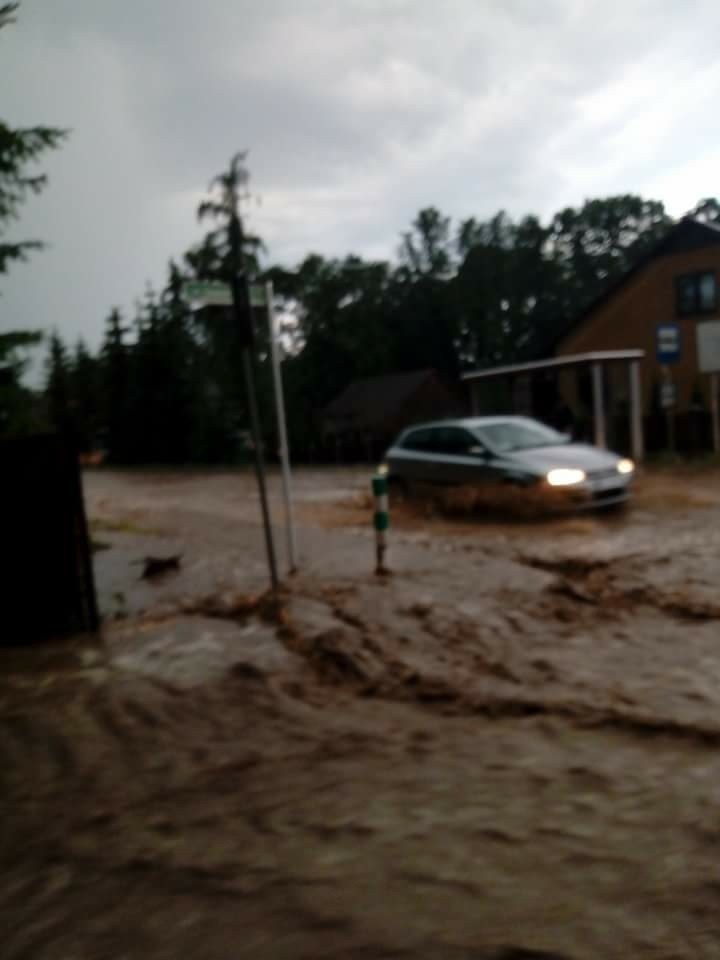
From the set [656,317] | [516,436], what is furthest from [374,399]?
[516,436]

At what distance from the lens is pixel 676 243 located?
105 ft

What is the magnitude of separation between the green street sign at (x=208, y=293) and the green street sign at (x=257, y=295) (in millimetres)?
362

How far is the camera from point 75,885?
354cm

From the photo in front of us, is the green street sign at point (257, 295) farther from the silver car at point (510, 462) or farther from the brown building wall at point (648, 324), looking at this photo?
the brown building wall at point (648, 324)

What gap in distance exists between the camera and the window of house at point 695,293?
31156 mm

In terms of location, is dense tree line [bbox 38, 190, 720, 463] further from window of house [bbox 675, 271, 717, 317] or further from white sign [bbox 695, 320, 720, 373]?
white sign [bbox 695, 320, 720, 373]

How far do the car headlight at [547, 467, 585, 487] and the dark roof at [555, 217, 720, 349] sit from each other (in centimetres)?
1802

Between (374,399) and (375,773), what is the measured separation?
50.4m

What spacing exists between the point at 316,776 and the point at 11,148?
294 inches

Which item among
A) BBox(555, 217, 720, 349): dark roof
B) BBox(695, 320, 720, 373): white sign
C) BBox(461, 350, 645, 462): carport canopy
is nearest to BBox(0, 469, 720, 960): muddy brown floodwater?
BBox(695, 320, 720, 373): white sign

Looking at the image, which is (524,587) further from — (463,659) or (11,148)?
(11,148)

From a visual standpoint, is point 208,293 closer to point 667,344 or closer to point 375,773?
point 375,773

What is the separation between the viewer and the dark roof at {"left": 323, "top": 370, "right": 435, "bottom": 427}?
173ft

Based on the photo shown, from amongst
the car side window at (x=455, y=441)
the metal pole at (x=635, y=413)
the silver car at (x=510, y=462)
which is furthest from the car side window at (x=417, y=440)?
the metal pole at (x=635, y=413)
